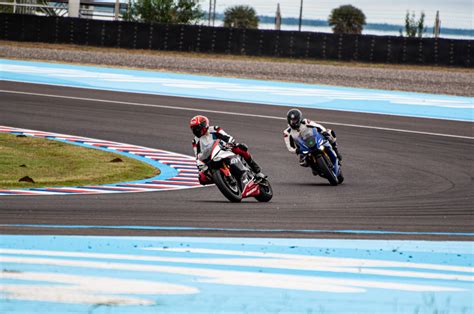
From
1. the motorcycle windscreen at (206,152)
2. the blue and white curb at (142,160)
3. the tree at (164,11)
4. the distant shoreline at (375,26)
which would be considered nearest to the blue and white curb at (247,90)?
the distant shoreline at (375,26)

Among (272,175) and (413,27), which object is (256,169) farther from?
(413,27)

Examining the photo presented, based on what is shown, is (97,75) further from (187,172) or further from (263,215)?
(263,215)

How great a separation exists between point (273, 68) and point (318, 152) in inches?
816

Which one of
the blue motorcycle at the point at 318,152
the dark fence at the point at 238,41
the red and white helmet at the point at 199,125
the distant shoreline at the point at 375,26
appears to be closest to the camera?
the red and white helmet at the point at 199,125

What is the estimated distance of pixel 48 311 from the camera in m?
6.07

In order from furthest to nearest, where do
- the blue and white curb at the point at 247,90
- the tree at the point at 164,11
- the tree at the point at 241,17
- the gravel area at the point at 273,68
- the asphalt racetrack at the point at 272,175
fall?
the tree at the point at 241,17 < the tree at the point at 164,11 < the gravel area at the point at 273,68 < the blue and white curb at the point at 247,90 < the asphalt racetrack at the point at 272,175

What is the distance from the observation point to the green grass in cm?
1381

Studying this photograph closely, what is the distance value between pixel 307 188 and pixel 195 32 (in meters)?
24.7

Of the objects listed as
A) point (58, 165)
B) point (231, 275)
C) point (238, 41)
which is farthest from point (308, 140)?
point (238, 41)

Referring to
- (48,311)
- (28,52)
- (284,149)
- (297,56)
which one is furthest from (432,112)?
(48,311)

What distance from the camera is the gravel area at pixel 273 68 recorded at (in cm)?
3206

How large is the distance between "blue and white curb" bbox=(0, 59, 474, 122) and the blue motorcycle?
10782mm

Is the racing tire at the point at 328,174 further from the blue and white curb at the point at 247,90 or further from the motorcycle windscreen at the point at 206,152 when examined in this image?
the blue and white curb at the point at 247,90

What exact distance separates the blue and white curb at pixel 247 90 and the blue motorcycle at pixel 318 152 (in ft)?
Answer: 35.4
